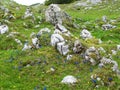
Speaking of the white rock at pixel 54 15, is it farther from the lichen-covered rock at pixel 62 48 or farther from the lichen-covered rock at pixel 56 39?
the lichen-covered rock at pixel 62 48

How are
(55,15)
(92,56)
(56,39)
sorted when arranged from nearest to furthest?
1. (92,56)
2. (56,39)
3. (55,15)

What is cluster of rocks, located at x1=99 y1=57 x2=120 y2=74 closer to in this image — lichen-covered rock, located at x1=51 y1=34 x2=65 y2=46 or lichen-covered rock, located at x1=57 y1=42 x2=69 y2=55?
lichen-covered rock, located at x1=57 y1=42 x2=69 y2=55

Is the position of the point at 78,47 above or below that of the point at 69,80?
above

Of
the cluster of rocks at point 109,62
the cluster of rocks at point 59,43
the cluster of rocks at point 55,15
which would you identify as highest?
the cluster of rocks at point 59,43

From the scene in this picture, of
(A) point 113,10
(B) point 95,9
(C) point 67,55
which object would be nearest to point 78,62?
(C) point 67,55

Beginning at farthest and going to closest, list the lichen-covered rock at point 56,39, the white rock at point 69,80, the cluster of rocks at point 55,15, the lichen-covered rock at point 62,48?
the cluster of rocks at point 55,15 → the lichen-covered rock at point 56,39 → the lichen-covered rock at point 62,48 → the white rock at point 69,80

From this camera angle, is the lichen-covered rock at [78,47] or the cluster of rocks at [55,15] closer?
the lichen-covered rock at [78,47]

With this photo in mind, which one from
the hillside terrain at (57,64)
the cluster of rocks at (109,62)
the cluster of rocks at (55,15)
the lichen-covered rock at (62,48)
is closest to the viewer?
the hillside terrain at (57,64)

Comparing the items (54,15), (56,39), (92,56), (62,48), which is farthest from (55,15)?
(92,56)

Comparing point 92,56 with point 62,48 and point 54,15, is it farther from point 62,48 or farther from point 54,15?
point 54,15

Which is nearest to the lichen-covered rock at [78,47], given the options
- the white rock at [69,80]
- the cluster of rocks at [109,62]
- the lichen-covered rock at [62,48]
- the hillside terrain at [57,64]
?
the hillside terrain at [57,64]

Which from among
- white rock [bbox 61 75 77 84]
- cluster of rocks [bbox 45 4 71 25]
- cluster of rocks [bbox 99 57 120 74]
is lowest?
cluster of rocks [bbox 45 4 71 25]

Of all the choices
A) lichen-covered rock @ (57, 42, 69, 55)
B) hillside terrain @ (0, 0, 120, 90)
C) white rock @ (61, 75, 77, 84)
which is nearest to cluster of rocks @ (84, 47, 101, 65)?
hillside terrain @ (0, 0, 120, 90)

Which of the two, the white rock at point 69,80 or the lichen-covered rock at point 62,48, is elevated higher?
the lichen-covered rock at point 62,48
